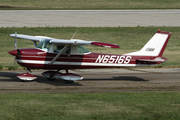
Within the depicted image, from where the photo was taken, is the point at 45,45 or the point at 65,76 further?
the point at 45,45

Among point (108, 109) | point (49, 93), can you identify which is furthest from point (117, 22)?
point (108, 109)

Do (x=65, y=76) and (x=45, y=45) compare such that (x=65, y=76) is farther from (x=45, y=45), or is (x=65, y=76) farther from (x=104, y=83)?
(x=104, y=83)

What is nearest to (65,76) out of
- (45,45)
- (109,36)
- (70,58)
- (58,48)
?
(70,58)

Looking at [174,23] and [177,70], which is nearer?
[177,70]

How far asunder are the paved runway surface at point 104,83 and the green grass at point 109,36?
24.7ft

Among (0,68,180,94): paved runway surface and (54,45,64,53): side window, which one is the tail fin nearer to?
(0,68,180,94): paved runway surface

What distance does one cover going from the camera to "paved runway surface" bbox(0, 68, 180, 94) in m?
14.6

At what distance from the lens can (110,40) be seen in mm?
30859

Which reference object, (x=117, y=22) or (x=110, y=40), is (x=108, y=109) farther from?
(x=117, y=22)

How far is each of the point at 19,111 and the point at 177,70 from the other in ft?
41.7

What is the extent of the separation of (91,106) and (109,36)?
21557mm

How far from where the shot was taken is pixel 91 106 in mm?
11188

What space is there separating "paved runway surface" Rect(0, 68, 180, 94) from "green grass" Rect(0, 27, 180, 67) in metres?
7.53

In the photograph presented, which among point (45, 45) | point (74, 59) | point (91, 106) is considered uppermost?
point (45, 45)
